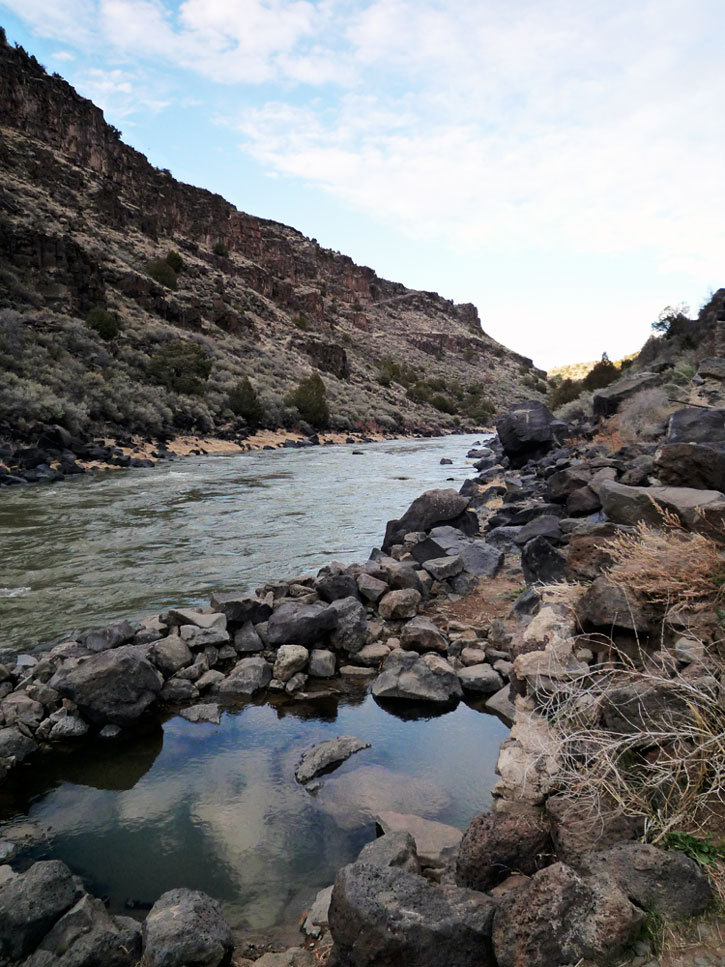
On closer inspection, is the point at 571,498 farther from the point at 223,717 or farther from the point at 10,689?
the point at 10,689

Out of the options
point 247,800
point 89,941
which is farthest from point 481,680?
point 89,941

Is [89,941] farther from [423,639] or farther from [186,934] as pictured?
[423,639]

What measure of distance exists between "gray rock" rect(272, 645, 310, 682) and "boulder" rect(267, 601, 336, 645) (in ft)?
0.58

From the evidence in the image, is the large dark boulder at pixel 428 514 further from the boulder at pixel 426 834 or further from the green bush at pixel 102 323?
the green bush at pixel 102 323

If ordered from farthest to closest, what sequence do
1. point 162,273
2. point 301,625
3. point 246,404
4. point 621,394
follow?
point 162,273 → point 246,404 → point 621,394 → point 301,625

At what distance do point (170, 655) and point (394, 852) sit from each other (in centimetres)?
296

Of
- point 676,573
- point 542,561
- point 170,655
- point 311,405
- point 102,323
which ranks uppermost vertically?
point 102,323

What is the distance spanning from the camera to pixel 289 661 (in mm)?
5156

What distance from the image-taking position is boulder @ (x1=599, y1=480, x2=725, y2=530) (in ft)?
12.7

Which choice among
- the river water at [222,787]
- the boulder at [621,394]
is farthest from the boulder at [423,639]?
the boulder at [621,394]

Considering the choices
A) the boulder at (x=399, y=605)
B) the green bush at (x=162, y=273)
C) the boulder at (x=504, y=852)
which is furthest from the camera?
the green bush at (x=162, y=273)

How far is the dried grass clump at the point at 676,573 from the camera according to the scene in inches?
113

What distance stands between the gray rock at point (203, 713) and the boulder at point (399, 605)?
225 centimetres

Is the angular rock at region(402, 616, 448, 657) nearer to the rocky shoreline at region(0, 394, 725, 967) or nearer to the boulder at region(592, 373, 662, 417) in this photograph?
the rocky shoreline at region(0, 394, 725, 967)
